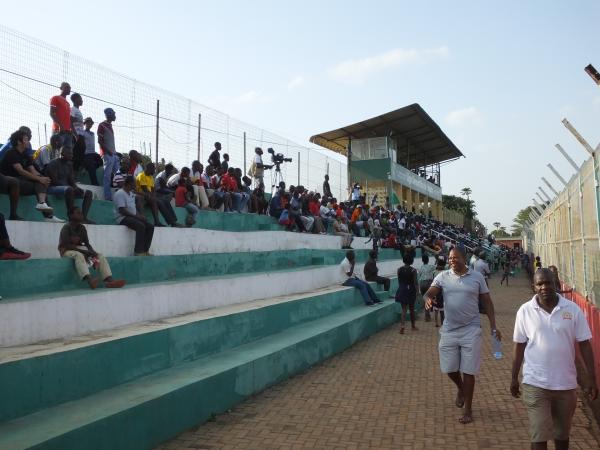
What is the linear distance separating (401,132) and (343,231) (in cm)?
1921

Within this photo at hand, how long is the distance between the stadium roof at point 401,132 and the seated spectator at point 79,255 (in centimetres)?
2603

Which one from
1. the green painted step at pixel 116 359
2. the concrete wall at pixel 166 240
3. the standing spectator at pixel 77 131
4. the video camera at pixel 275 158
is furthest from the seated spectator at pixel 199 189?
the video camera at pixel 275 158

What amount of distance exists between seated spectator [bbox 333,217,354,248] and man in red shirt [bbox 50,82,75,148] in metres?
9.20

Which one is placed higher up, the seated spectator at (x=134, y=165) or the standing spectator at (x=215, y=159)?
the standing spectator at (x=215, y=159)

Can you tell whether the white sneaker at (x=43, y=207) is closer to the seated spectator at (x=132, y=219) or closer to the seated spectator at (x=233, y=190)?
the seated spectator at (x=132, y=219)

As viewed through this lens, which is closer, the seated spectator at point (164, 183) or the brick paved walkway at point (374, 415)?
the brick paved walkway at point (374, 415)

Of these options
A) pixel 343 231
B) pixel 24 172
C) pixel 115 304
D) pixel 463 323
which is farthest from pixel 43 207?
pixel 343 231

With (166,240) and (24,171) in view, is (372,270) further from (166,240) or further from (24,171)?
(24,171)

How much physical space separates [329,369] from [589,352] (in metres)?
4.26

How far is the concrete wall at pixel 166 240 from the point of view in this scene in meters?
6.24

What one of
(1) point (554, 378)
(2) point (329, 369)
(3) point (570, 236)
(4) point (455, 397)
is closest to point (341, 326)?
(2) point (329, 369)

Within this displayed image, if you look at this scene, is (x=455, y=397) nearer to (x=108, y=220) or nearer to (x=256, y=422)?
(x=256, y=422)

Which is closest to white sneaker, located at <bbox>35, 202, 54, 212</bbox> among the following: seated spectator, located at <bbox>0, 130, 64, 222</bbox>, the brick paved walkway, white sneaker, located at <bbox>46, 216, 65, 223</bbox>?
seated spectator, located at <bbox>0, 130, 64, 222</bbox>

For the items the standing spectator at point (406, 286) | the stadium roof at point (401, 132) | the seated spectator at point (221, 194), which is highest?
the stadium roof at point (401, 132)
